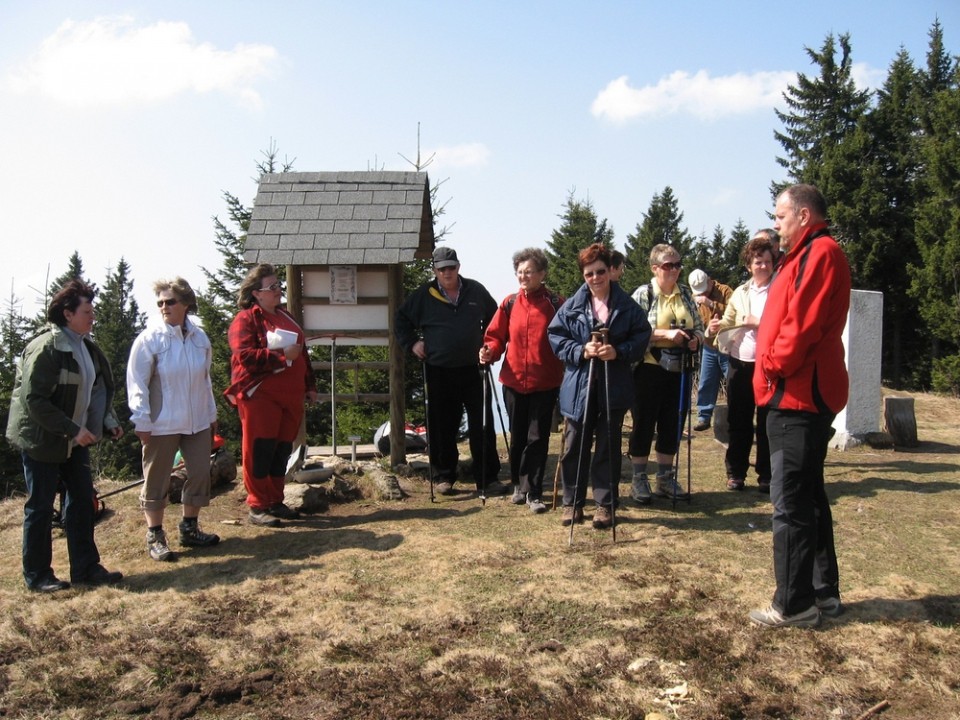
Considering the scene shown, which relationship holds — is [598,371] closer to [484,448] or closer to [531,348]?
[531,348]

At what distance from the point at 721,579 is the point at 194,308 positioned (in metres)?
3.91

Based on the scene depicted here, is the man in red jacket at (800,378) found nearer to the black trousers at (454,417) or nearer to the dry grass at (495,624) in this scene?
the dry grass at (495,624)

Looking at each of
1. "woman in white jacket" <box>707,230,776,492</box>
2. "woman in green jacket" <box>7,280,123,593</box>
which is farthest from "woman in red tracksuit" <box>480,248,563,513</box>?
"woman in green jacket" <box>7,280,123,593</box>

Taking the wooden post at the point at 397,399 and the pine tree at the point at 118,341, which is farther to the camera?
the pine tree at the point at 118,341

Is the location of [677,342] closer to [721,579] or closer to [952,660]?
[721,579]

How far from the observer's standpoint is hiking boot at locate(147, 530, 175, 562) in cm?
537

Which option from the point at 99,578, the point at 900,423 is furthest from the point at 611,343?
the point at 900,423

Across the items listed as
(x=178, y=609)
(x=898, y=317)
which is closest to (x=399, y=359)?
(x=178, y=609)

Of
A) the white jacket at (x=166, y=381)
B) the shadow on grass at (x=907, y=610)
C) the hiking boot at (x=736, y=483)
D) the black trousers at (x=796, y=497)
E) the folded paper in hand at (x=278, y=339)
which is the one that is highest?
the folded paper in hand at (x=278, y=339)

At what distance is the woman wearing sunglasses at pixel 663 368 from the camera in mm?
5984

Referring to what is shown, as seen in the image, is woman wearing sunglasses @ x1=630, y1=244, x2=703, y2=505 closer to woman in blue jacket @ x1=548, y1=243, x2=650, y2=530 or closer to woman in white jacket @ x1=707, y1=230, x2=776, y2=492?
woman in white jacket @ x1=707, y1=230, x2=776, y2=492

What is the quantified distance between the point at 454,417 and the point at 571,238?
34.6m

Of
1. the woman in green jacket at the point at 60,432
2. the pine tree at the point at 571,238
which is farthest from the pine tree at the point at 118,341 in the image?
the woman in green jacket at the point at 60,432

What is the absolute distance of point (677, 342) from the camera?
5.88m
